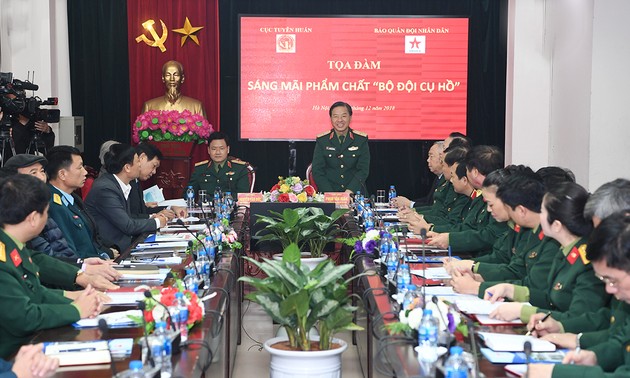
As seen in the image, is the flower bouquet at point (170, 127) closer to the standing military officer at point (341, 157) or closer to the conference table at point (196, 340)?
the standing military officer at point (341, 157)

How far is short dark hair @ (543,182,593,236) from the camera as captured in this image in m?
2.86

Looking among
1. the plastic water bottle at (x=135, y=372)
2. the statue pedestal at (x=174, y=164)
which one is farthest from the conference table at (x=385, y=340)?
the statue pedestal at (x=174, y=164)

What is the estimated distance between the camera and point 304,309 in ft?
9.69

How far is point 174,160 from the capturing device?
8.51m

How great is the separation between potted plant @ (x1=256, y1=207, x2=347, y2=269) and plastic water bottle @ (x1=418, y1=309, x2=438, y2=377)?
251cm

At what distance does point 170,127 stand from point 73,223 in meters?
3.83

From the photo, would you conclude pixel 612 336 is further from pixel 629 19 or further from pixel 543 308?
pixel 629 19

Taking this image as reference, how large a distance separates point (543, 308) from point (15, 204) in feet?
6.06

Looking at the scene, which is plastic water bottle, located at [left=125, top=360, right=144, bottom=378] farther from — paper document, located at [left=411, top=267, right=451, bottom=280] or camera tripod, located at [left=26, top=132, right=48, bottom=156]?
camera tripod, located at [left=26, top=132, right=48, bottom=156]

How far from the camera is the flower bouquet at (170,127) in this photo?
829 centimetres

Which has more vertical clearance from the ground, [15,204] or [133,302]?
[15,204]

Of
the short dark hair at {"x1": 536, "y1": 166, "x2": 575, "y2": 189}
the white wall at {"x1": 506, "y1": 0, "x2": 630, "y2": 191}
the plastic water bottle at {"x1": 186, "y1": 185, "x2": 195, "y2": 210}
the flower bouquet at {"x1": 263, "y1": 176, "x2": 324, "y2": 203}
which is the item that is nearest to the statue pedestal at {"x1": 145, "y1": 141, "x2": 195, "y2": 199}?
the plastic water bottle at {"x1": 186, "y1": 185, "x2": 195, "y2": 210}

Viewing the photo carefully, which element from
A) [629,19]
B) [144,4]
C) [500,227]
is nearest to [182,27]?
[144,4]

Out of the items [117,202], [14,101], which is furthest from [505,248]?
[14,101]
